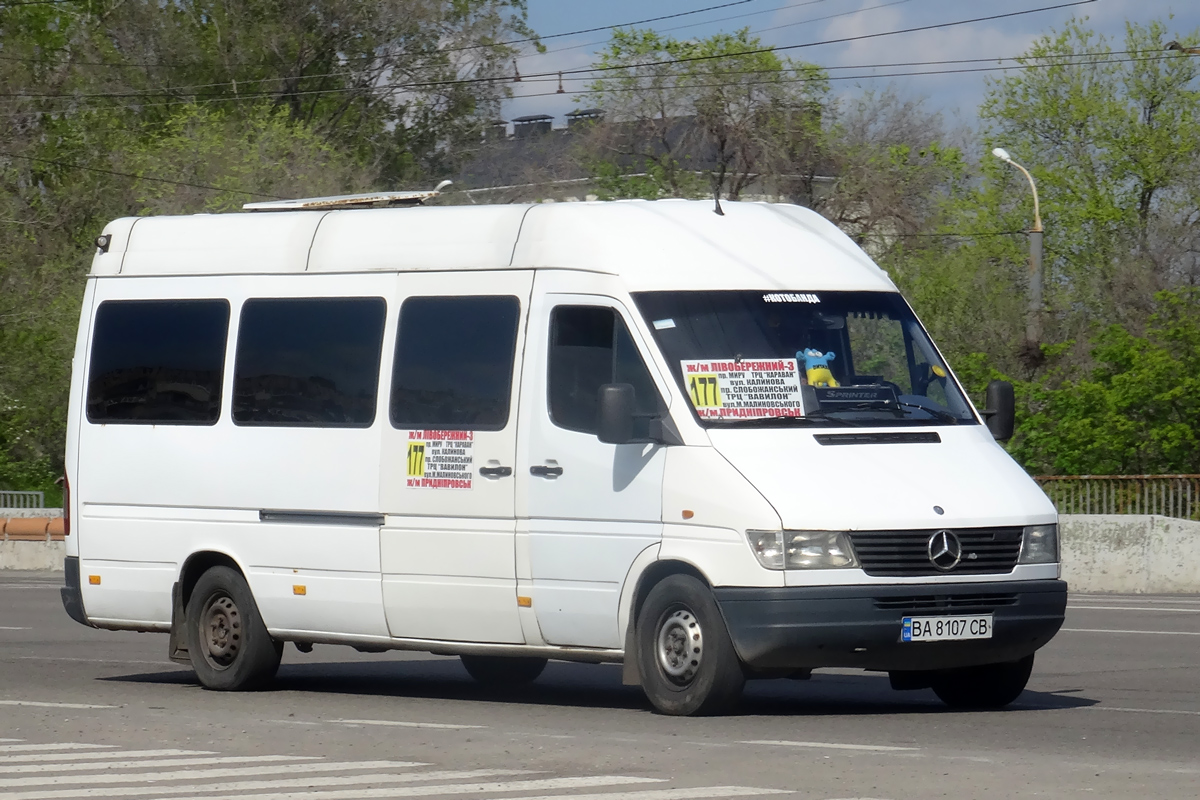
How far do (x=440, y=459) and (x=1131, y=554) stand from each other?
1298 cm

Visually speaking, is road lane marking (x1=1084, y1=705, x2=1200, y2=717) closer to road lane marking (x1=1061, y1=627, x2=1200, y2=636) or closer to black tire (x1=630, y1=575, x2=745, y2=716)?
black tire (x1=630, y1=575, x2=745, y2=716)

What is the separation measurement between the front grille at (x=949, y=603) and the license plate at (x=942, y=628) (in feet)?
0.13

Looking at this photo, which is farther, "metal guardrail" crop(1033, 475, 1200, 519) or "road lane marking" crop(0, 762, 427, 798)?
"metal guardrail" crop(1033, 475, 1200, 519)

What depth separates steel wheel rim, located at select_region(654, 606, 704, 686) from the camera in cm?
1034

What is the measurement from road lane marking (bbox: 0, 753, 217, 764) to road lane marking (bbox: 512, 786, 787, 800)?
2.25 meters

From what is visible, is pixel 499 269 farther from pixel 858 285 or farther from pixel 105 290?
pixel 105 290

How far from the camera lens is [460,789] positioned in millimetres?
7875

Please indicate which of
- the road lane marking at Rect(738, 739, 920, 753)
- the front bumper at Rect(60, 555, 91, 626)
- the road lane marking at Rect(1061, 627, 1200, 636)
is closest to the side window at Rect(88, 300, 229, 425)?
the front bumper at Rect(60, 555, 91, 626)

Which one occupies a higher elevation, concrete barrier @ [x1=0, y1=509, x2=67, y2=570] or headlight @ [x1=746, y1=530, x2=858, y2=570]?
headlight @ [x1=746, y1=530, x2=858, y2=570]

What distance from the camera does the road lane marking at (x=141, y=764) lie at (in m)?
8.67

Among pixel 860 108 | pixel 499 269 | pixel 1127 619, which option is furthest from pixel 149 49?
pixel 499 269

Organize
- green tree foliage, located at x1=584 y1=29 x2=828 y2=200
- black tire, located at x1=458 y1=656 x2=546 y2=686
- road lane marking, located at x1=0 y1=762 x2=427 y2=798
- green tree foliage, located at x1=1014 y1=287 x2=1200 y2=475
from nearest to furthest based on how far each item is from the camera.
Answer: road lane marking, located at x1=0 y1=762 x2=427 y2=798, black tire, located at x1=458 y1=656 x2=546 y2=686, green tree foliage, located at x1=1014 y1=287 x2=1200 y2=475, green tree foliage, located at x1=584 y1=29 x2=828 y2=200

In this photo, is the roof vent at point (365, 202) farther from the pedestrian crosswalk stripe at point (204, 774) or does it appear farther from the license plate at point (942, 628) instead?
the pedestrian crosswalk stripe at point (204, 774)

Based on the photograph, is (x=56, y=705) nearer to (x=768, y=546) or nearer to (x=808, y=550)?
(x=768, y=546)
